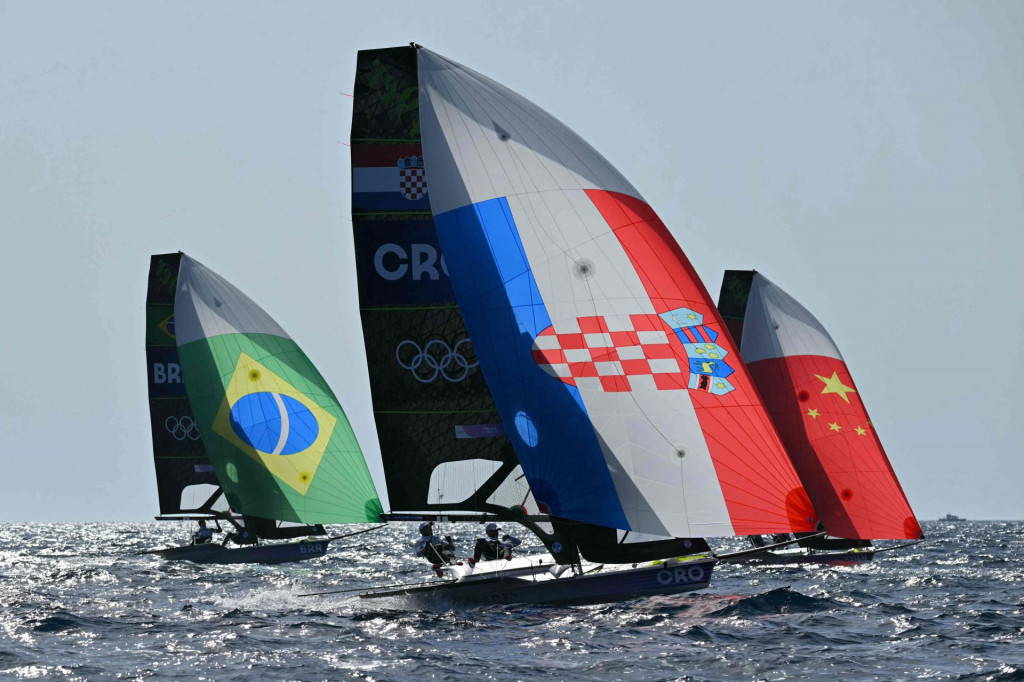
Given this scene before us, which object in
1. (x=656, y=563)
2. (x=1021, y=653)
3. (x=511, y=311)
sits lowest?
(x=1021, y=653)

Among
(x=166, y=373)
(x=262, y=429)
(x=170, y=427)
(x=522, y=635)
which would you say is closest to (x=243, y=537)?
(x=262, y=429)

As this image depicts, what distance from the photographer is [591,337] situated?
19.4 m

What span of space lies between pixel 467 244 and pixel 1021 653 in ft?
32.8

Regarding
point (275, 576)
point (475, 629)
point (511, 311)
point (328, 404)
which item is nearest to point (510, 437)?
point (511, 311)

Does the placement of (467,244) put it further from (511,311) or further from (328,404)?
(328,404)

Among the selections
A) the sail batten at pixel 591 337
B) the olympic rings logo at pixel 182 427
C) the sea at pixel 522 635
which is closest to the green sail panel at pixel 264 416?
the olympic rings logo at pixel 182 427

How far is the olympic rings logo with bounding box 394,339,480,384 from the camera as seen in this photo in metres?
22.3

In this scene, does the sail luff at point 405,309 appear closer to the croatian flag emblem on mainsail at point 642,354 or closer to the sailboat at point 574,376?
the sailboat at point 574,376

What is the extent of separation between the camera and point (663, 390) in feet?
62.5

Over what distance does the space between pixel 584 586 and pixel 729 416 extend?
335 centimetres

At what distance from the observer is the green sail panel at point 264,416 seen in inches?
1331

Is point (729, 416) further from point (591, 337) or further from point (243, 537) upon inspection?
point (243, 537)

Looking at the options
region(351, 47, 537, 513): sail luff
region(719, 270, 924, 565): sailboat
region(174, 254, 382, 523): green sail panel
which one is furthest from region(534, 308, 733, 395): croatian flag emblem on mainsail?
region(174, 254, 382, 523): green sail panel

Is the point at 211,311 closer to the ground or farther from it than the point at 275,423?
farther from it
